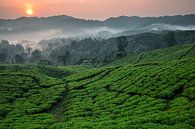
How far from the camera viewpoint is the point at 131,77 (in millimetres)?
88438

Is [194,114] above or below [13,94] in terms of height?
above

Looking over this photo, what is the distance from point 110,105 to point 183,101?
17.2m

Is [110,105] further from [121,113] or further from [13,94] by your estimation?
[13,94]

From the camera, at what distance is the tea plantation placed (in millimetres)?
47281

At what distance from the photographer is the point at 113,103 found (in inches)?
2662

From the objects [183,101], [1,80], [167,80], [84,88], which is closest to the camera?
[183,101]

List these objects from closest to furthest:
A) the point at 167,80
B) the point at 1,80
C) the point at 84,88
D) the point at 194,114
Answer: the point at 194,114 < the point at 167,80 < the point at 84,88 < the point at 1,80

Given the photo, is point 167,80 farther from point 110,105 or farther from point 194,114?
point 194,114

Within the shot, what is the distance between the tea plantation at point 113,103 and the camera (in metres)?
47.3

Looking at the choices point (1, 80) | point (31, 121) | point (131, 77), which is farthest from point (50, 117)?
point (1, 80)

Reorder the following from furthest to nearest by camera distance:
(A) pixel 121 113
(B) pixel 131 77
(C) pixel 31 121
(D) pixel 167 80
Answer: (B) pixel 131 77 → (D) pixel 167 80 → (C) pixel 31 121 → (A) pixel 121 113

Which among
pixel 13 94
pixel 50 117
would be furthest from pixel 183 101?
pixel 13 94

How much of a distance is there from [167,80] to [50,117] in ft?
85.6

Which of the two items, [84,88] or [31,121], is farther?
[84,88]
